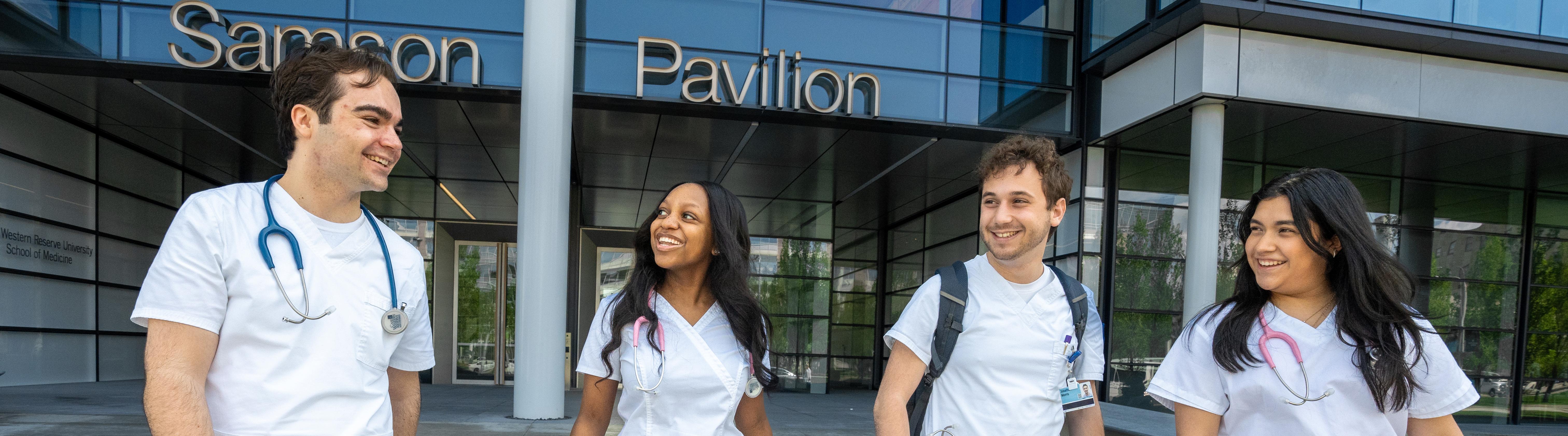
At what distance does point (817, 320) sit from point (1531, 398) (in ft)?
39.5

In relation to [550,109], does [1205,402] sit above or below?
below

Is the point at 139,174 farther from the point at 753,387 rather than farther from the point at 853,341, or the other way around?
the point at 753,387

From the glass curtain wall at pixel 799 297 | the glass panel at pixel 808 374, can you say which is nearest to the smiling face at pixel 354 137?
the glass curtain wall at pixel 799 297

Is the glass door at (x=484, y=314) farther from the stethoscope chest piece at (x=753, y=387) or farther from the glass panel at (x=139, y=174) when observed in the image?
the stethoscope chest piece at (x=753, y=387)

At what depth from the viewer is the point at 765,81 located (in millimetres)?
9961

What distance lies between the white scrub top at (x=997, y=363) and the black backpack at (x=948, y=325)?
15 millimetres

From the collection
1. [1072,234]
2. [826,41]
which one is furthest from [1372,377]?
[1072,234]

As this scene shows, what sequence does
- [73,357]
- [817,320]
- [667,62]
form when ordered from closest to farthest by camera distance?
[667,62] < [73,357] < [817,320]

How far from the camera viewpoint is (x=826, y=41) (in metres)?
10.5

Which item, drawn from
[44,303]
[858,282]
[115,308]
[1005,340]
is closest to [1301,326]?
[1005,340]

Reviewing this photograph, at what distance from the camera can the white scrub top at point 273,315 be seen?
1.81m

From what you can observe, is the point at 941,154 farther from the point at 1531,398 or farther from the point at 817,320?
the point at 1531,398

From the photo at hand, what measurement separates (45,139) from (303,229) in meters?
13.1

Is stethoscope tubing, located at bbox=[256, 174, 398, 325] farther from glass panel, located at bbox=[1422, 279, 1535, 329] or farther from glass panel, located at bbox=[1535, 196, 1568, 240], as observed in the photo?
glass panel, located at bbox=[1535, 196, 1568, 240]
